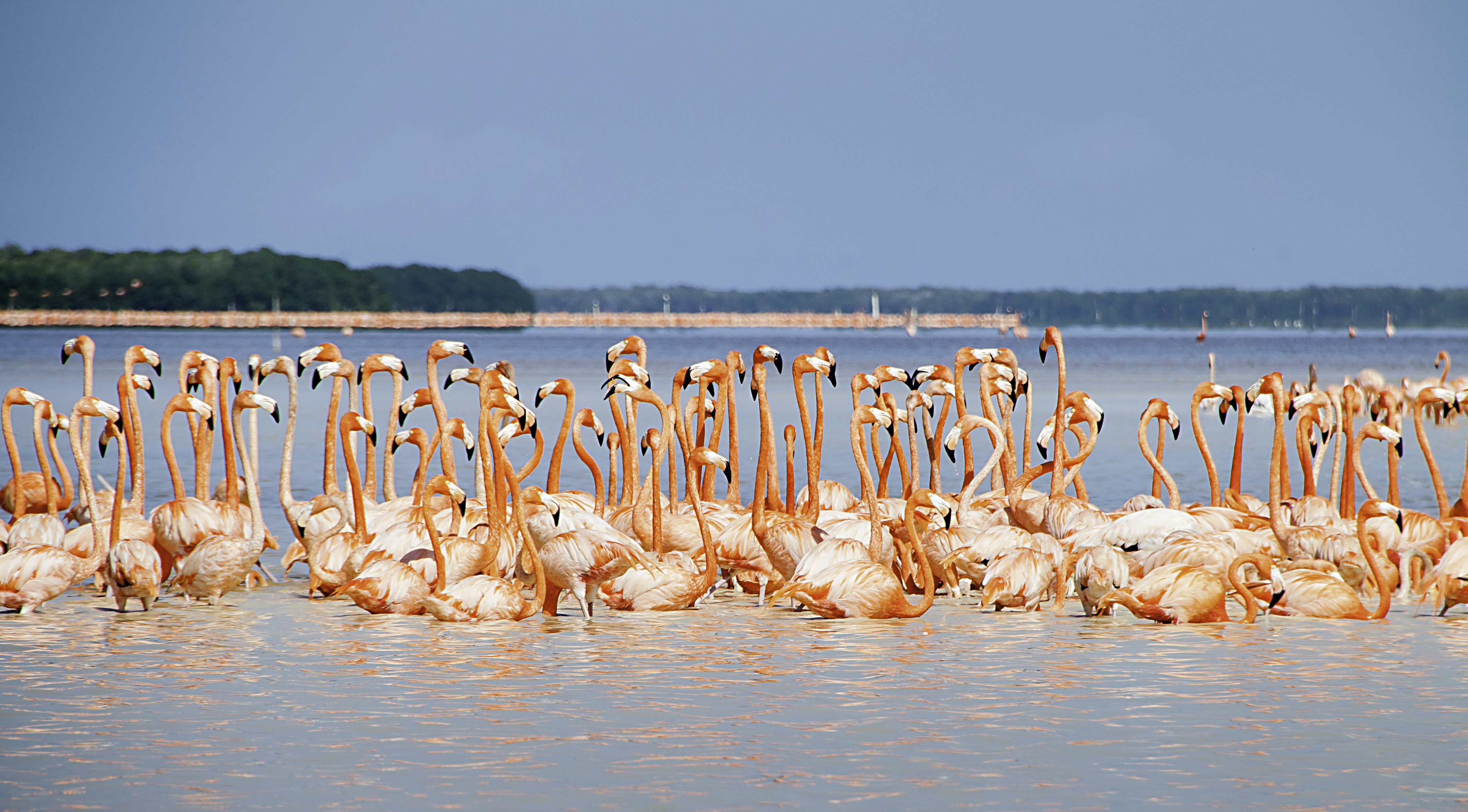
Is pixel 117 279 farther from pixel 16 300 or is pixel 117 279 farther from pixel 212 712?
pixel 212 712

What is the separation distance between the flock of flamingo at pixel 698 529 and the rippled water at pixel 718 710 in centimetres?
21


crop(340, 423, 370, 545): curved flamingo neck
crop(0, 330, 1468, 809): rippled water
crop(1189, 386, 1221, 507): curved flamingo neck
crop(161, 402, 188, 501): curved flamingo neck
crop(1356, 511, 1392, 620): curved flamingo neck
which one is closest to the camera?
crop(0, 330, 1468, 809): rippled water

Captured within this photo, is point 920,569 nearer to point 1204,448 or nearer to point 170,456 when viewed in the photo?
point 1204,448

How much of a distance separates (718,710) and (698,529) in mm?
3685

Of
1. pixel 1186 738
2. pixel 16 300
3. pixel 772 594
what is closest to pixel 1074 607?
pixel 772 594

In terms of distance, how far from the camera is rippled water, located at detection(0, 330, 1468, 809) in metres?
5.41

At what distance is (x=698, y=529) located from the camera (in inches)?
404

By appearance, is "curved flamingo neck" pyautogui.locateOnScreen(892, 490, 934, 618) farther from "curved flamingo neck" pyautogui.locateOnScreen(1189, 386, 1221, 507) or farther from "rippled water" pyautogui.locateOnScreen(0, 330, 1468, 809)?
"curved flamingo neck" pyautogui.locateOnScreen(1189, 386, 1221, 507)

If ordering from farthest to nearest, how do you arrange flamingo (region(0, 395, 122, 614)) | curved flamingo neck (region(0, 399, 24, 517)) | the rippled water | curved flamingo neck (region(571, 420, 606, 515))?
curved flamingo neck (region(571, 420, 606, 515)) → curved flamingo neck (region(0, 399, 24, 517)) → flamingo (region(0, 395, 122, 614)) → the rippled water

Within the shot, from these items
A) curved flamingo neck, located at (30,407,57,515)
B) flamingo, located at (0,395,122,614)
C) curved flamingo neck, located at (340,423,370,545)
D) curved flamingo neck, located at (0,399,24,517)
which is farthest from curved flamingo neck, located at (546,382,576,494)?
curved flamingo neck, located at (0,399,24,517)

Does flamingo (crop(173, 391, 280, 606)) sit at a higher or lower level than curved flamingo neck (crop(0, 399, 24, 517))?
lower

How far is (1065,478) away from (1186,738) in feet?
19.4

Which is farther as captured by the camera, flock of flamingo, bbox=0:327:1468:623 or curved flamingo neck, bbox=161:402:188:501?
curved flamingo neck, bbox=161:402:188:501

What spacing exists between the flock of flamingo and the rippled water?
21 centimetres
